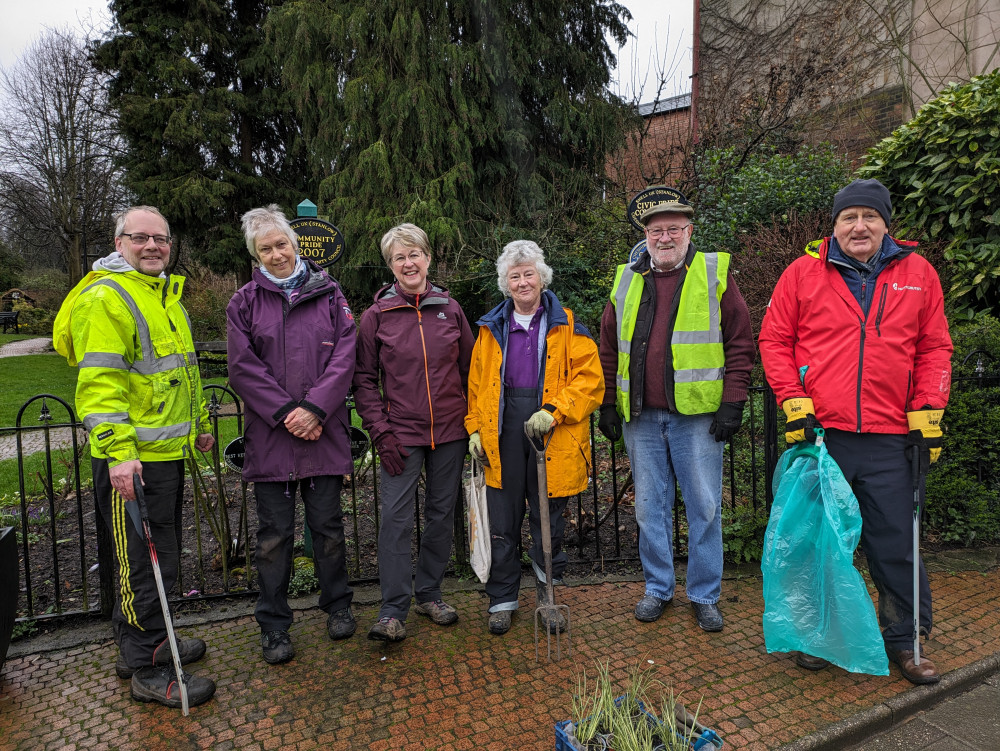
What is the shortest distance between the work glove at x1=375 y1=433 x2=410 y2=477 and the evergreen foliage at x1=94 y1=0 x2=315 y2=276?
528 inches

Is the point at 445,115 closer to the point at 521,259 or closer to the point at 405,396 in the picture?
the point at 521,259

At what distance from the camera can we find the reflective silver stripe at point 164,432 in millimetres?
2770

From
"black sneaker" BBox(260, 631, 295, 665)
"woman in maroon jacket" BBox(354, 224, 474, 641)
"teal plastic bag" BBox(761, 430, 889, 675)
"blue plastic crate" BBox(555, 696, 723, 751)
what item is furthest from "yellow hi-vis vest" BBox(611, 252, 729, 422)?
"black sneaker" BBox(260, 631, 295, 665)

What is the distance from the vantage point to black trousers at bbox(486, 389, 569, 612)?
10.7 ft

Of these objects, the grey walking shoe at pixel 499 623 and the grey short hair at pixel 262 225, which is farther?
the grey walking shoe at pixel 499 623

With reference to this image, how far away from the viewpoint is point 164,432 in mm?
2826

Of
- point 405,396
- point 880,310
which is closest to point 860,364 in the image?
point 880,310

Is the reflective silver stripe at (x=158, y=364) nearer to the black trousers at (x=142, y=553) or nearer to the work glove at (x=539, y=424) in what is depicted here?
the black trousers at (x=142, y=553)

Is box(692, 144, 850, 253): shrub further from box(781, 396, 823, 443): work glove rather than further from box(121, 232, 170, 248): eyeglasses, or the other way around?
box(121, 232, 170, 248): eyeglasses

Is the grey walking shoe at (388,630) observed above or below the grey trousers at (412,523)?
below

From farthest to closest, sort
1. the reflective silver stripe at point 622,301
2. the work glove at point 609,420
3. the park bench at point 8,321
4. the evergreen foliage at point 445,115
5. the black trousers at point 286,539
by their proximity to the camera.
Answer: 1. the park bench at point 8,321
2. the evergreen foliage at point 445,115
3. the work glove at point 609,420
4. the reflective silver stripe at point 622,301
5. the black trousers at point 286,539

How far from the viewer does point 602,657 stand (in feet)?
10.1

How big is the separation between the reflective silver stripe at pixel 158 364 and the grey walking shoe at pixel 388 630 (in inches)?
61.0

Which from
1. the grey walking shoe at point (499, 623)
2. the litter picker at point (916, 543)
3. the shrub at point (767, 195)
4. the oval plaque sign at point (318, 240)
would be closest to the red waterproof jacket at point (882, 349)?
the litter picker at point (916, 543)
